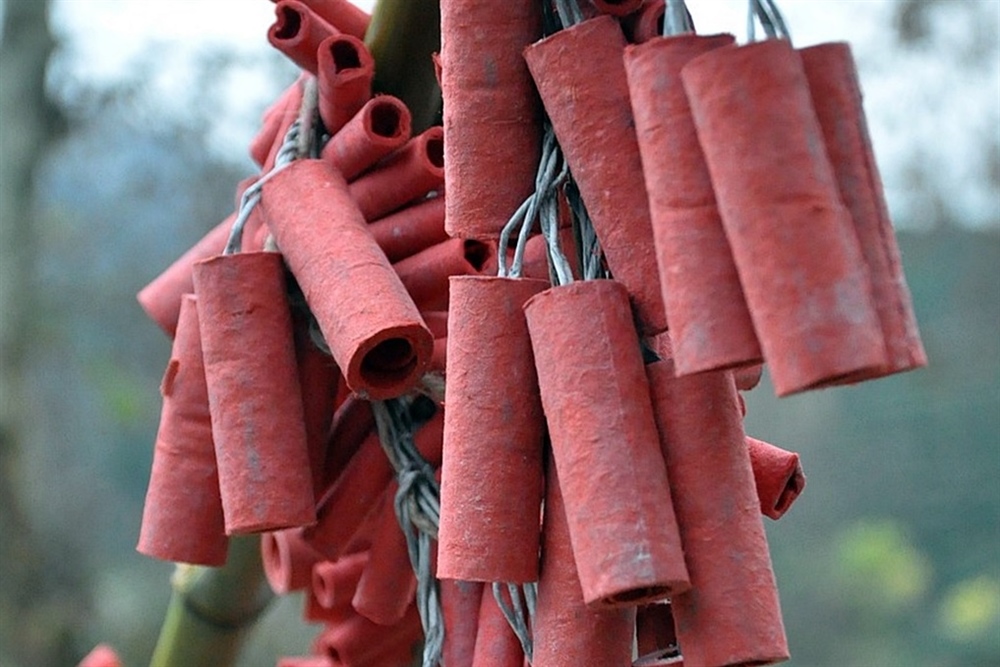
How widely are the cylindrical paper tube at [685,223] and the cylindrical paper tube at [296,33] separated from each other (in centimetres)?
39

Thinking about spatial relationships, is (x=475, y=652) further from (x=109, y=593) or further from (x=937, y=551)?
(x=109, y=593)

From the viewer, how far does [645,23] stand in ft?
1.73

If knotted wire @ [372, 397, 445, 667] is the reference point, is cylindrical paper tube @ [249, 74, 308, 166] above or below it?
above

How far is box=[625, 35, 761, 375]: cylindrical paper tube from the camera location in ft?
1.36

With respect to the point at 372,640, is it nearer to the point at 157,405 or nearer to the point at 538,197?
the point at 538,197

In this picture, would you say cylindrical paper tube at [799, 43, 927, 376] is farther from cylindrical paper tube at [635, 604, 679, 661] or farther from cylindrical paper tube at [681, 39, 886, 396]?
cylindrical paper tube at [635, 604, 679, 661]

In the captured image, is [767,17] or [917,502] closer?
[767,17]

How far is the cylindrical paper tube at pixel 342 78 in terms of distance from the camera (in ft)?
2.57

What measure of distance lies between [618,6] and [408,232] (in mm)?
265

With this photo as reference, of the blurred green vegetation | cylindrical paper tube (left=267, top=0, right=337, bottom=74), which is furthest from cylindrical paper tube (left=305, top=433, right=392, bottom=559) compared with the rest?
the blurred green vegetation

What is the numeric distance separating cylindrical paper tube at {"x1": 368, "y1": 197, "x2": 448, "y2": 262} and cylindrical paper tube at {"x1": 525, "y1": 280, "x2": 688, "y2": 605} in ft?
0.93

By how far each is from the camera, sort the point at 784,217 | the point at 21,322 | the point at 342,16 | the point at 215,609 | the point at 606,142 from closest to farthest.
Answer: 1. the point at 784,217
2. the point at 606,142
3. the point at 342,16
4. the point at 215,609
5. the point at 21,322

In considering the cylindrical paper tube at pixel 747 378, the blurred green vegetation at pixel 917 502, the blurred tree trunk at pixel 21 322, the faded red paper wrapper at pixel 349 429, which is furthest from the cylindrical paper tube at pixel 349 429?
the blurred green vegetation at pixel 917 502

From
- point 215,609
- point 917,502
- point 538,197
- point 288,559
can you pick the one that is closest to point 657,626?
point 538,197
